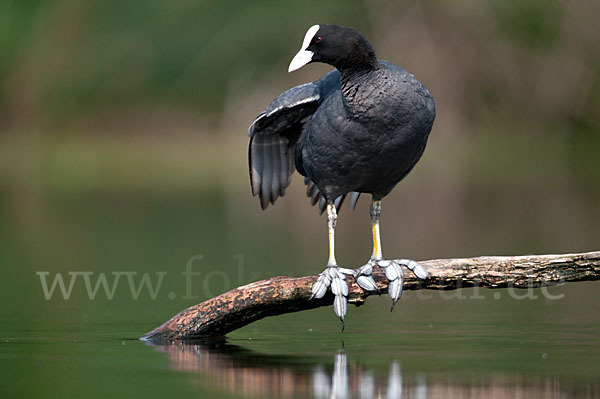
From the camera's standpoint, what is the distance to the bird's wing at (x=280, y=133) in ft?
21.1

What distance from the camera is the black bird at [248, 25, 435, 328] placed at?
5793 millimetres

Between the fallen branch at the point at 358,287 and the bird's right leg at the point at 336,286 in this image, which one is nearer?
the fallen branch at the point at 358,287

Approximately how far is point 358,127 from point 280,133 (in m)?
1.05

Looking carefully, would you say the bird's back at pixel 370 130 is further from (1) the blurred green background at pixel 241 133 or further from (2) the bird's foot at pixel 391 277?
(1) the blurred green background at pixel 241 133

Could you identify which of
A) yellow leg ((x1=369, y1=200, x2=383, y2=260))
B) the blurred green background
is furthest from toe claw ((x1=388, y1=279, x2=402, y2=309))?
the blurred green background

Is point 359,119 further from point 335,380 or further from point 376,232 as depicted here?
point 335,380

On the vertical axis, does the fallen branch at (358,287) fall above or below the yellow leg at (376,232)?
below

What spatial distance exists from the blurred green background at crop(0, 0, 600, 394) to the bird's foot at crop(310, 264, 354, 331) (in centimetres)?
273

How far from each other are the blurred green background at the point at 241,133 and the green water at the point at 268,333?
3.5 inches

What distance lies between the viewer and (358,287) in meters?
5.83

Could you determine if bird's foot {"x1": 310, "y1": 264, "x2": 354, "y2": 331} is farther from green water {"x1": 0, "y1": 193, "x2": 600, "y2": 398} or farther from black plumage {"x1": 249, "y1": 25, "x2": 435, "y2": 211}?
black plumage {"x1": 249, "y1": 25, "x2": 435, "y2": 211}

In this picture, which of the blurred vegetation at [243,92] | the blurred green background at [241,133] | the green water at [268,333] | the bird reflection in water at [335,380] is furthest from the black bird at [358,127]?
the blurred vegetation at [243,92]

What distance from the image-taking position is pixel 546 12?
19781 millimetres

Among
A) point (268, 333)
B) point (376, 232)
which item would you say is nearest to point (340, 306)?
point (268, 333)
